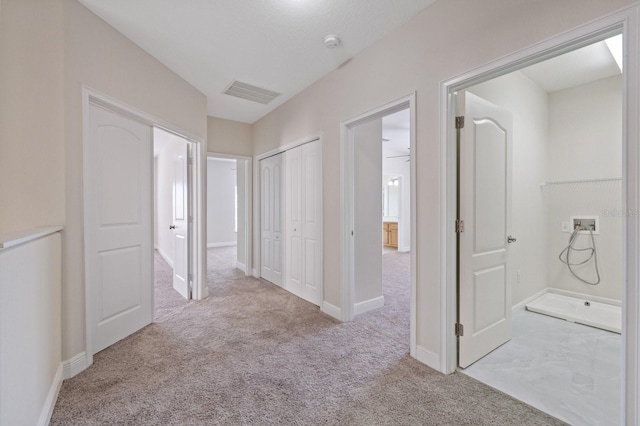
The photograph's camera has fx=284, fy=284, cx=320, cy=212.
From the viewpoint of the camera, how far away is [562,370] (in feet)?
6.73

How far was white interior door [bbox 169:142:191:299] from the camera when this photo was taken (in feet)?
12.0

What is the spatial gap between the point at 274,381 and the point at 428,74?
2.45 m

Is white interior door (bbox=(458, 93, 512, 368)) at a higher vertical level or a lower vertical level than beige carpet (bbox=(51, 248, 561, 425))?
higher

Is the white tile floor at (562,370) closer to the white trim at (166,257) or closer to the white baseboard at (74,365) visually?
the white baseboard at (74,365)

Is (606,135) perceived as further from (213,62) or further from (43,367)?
(43,367)

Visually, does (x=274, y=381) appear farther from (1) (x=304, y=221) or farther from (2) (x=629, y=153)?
(2) (x=629, y=153)

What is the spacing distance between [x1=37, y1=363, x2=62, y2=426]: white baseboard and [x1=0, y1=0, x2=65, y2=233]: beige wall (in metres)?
1.00

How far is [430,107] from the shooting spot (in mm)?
2080

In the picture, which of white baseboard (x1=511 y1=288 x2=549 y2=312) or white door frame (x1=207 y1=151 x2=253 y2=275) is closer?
white baseboard (x1=511 y1=288 x2=549 y2=312)

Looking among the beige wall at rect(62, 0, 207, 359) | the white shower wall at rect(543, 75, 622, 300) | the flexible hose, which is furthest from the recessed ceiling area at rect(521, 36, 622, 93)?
the beige wall at rect(62, 0, 207, 359)

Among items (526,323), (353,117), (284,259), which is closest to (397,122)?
(353,117)

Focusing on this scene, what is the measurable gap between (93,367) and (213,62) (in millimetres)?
2860

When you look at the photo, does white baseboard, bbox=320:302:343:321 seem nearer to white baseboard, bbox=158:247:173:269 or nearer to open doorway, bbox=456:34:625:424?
open doorway, bbox=456:34:625:424

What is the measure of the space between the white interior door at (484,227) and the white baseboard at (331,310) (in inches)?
48.6
